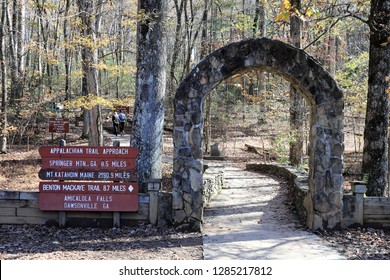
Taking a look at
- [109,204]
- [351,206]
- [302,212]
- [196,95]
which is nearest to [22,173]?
[109,204]

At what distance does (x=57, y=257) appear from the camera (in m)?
6.21

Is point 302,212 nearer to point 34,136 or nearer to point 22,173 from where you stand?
point 22,173

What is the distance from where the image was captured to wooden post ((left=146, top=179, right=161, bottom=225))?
8.05 m

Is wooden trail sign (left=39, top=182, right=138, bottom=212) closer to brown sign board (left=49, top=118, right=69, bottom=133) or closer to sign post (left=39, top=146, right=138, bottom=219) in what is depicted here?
sign post (left=39, top=146, right=138, bottom=219)

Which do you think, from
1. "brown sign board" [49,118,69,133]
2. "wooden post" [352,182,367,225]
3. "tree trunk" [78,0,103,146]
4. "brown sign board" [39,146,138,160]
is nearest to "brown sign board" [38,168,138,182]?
"brown sign board" [39,146,138,160]

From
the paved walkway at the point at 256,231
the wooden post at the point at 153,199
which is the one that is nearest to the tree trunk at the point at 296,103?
the paved walkway at the point at 256,231

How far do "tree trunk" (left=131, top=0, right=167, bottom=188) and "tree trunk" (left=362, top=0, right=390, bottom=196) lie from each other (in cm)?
473

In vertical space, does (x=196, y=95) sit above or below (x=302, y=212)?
above

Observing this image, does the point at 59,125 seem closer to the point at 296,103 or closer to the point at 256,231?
the point at 296,103

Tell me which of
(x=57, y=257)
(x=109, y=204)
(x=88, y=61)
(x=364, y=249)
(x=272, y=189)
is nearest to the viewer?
(x=57, y=257)

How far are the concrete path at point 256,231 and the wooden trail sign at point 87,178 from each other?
179 centimetres

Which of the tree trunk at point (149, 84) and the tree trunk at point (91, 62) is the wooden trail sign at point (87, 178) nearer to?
the tree trunk at point (149, 84)

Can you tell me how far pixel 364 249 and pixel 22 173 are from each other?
1222 centimetres

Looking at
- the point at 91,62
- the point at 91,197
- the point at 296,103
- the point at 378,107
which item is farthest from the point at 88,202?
the point at 296,103
